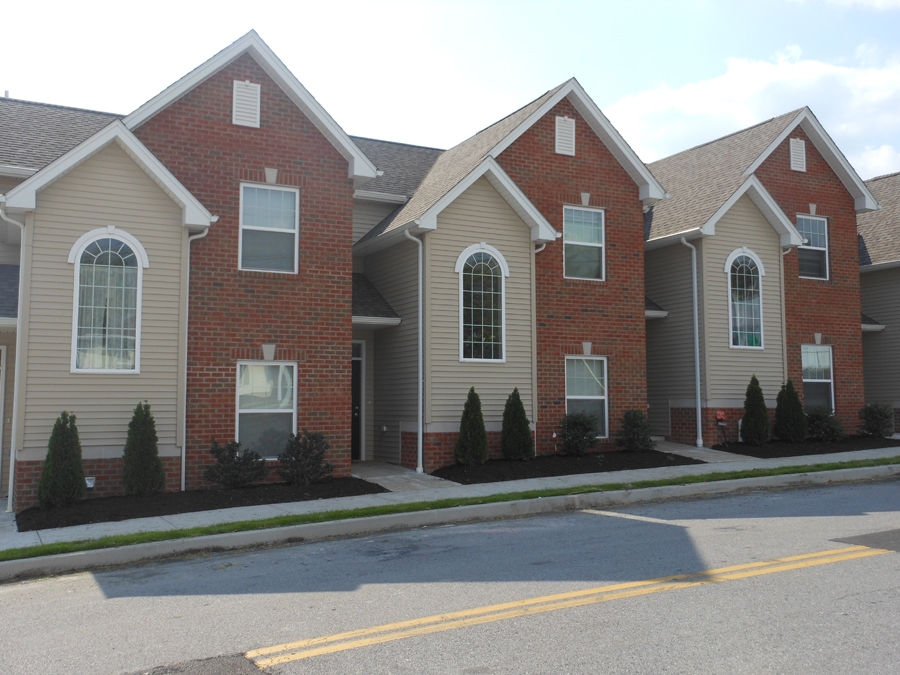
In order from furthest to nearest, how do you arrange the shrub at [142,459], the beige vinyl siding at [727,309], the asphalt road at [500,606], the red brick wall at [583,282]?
Result: 1. the beige vinyl siding at [727,309]
2. the red brick wall at [583,282]
3. the shrub at [142,459]
4. the asphalt road at [500,606]

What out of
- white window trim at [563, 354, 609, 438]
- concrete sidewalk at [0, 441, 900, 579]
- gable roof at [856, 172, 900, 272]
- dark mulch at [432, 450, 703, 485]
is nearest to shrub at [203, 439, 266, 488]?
concrete sidewalk at [0, 441, 900, 579]

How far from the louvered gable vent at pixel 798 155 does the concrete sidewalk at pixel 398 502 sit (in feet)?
24.9

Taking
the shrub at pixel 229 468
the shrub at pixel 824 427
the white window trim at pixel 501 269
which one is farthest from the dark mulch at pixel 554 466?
the shrub at pixel 824 427

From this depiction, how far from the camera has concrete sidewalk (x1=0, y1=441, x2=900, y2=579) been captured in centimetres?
1016

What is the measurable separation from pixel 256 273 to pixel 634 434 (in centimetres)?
843

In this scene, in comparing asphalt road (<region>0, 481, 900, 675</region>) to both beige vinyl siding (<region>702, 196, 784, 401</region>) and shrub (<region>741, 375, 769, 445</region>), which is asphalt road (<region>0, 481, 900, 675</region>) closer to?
shrub (<region>741, 375, 769, 445</region>)

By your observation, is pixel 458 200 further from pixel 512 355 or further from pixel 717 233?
pixel 717 233

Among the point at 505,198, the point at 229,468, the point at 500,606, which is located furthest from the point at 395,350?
the point at 500,606

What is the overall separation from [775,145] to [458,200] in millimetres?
9128

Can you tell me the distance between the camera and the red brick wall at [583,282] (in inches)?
705

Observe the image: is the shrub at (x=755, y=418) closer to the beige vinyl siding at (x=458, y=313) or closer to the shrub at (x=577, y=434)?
the shrub at (x=577, y=434)

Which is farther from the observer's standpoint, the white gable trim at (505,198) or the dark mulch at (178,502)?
the white gable trim at (505,198)

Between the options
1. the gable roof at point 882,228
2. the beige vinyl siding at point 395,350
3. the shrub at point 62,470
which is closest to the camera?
the shrub at point 62,470

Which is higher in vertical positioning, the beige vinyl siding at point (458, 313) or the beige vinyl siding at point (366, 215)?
the beige vinyl siding at point (366, 215)
